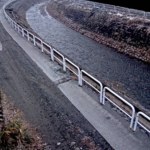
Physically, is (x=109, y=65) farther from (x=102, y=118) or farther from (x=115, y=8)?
(x=115, y=8)

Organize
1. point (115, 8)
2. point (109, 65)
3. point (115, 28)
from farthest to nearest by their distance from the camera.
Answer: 1. point (115, 8)
2. point (115, 28)
3. point (109, 65)

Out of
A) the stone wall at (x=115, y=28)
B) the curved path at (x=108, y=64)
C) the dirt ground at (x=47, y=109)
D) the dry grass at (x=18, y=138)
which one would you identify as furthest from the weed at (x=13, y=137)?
the stone wall at (x=115, y=28)

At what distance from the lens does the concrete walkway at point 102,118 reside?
5129mm

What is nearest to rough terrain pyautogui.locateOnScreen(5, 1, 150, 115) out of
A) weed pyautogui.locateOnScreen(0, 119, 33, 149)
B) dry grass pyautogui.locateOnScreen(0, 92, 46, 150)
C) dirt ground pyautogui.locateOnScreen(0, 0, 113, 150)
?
dirt ground pyautogui.locateOnScreen(0, 0, 113, 150)

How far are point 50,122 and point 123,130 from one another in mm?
2597

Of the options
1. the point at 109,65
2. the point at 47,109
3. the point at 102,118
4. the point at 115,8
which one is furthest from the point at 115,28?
the point at 47,109

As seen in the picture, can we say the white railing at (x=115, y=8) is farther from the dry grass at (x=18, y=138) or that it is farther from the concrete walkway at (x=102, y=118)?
the dry grass at (x=18, y=138)

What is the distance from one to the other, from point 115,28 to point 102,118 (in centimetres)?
1692

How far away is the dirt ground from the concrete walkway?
0.78ft

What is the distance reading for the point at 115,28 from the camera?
67.9 ft

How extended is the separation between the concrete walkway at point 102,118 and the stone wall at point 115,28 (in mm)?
10236

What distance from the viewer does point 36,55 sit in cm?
1200

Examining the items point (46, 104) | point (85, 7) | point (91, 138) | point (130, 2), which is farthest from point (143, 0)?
point (85, 7)

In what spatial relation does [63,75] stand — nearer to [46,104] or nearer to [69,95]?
[69,95]
